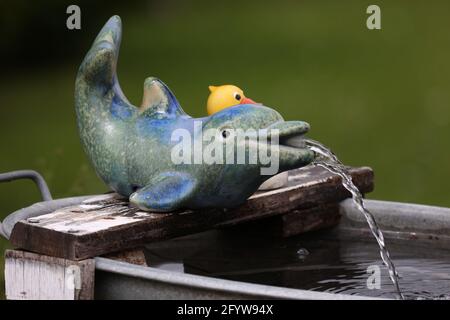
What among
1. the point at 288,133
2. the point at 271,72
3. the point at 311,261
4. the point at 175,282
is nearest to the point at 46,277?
the point at 175,282

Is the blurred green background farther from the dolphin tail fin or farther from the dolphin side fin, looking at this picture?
the dolphin side fin

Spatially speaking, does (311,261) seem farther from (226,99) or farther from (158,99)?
(158,99)

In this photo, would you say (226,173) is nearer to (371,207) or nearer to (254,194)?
(254,194)

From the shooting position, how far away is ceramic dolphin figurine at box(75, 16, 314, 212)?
2326 millimetres

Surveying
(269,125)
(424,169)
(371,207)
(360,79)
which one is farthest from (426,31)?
(269,125)

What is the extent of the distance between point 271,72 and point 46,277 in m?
5.51

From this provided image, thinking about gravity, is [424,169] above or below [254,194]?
below

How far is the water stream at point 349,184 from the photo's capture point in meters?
2.46

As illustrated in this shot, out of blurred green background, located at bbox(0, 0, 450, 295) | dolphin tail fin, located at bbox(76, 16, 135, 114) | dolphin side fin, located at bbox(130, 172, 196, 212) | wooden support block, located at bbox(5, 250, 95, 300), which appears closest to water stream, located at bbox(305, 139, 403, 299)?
dolphin side fin, located at bbox(130, 172, 196, 212)

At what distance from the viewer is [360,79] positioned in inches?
289

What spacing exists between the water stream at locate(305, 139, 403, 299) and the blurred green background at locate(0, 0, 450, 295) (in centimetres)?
198

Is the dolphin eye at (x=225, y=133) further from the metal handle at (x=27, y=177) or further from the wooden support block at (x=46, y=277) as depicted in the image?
the metal handle at (x=27, y=177)

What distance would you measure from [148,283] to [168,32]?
6.51m

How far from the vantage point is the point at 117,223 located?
2.29 meters
